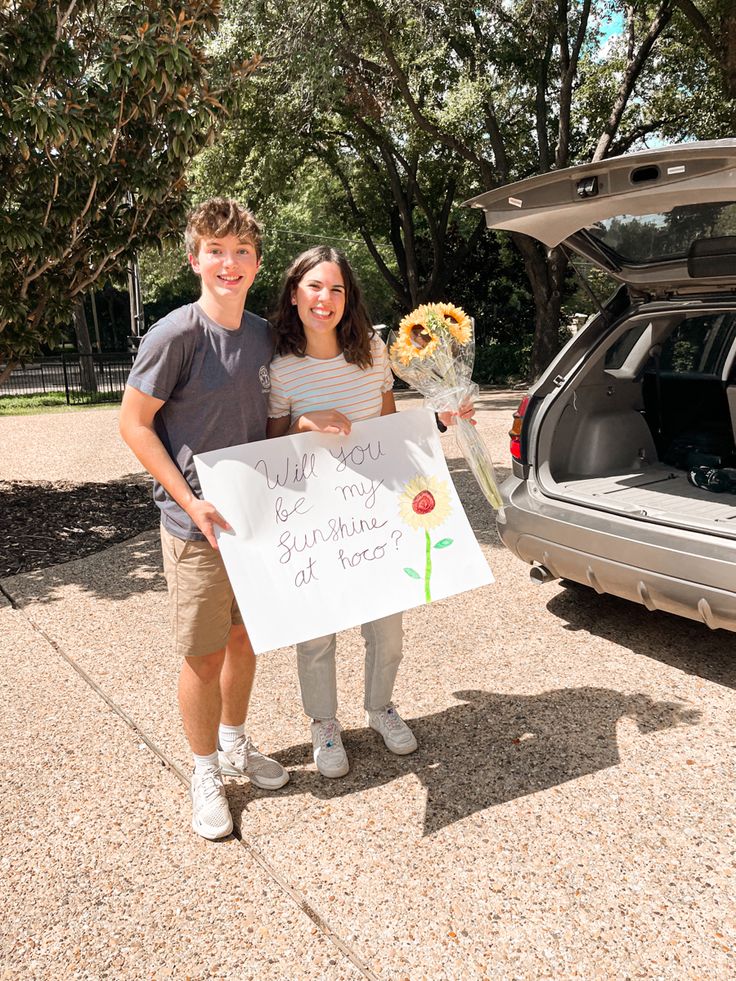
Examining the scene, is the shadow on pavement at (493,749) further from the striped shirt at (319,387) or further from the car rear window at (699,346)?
the car rear window at (699,346)

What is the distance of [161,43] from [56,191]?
50.6 inches

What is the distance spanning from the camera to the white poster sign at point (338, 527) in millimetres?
2477

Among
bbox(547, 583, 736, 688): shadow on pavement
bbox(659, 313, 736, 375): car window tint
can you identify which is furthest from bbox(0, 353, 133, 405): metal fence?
bbox(547, 583, 736, 688): shadow on pavement

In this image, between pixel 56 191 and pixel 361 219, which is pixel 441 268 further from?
pixel 56 191

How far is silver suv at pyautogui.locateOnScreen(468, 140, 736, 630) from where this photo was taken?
10.8ft

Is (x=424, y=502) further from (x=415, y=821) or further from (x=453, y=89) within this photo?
(x=453, y=89)

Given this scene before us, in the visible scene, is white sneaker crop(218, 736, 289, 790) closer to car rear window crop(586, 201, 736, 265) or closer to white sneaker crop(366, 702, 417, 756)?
white sneaker crop(366, 702, 417, 756)

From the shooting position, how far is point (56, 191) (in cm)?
572

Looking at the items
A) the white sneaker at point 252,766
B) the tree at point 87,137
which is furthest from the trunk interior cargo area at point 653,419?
the tree at point 87,137

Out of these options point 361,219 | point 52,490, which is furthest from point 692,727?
point 361,219

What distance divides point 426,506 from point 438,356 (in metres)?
0.51

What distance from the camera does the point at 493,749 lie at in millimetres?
3084

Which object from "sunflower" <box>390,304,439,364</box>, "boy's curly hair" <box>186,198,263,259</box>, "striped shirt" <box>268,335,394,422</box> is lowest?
"striped shirt" <box>268,335,394,422</box>

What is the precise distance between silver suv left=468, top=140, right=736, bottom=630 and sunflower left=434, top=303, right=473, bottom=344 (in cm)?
107
